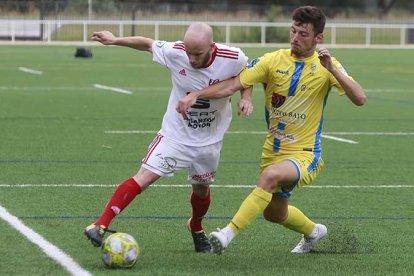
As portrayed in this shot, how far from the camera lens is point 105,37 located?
873cm

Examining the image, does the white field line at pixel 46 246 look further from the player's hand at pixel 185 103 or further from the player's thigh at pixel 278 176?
the player's thigh at pixel 278 176

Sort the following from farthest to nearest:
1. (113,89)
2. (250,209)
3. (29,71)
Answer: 1. (29,71)
2. (113,89)
3. (250,209)

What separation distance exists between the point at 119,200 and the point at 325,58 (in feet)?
5.62

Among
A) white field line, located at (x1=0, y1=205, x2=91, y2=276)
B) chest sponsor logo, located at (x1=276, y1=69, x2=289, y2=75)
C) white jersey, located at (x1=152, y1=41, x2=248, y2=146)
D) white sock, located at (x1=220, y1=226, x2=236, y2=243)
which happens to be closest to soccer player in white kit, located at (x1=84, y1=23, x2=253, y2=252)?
white jersey, located at (x1=152, y1=41, x2=248, y2=146)

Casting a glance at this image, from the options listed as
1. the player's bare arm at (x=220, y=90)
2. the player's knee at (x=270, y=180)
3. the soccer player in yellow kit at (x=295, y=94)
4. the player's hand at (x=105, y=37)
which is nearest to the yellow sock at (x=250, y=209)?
the player's knee at (x=270, y=180)

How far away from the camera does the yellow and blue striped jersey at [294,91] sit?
334 inches

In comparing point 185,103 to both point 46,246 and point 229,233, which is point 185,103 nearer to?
point 229,233

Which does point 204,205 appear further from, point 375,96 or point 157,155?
point 375,96

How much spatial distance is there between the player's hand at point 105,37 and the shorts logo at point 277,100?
1222 millimetres

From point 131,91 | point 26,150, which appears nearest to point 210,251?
point 26,150

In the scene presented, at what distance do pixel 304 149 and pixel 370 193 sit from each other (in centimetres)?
373

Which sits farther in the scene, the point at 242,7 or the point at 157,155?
the point at 242,7

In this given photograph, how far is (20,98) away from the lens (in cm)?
2298

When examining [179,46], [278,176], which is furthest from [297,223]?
[179,46]
